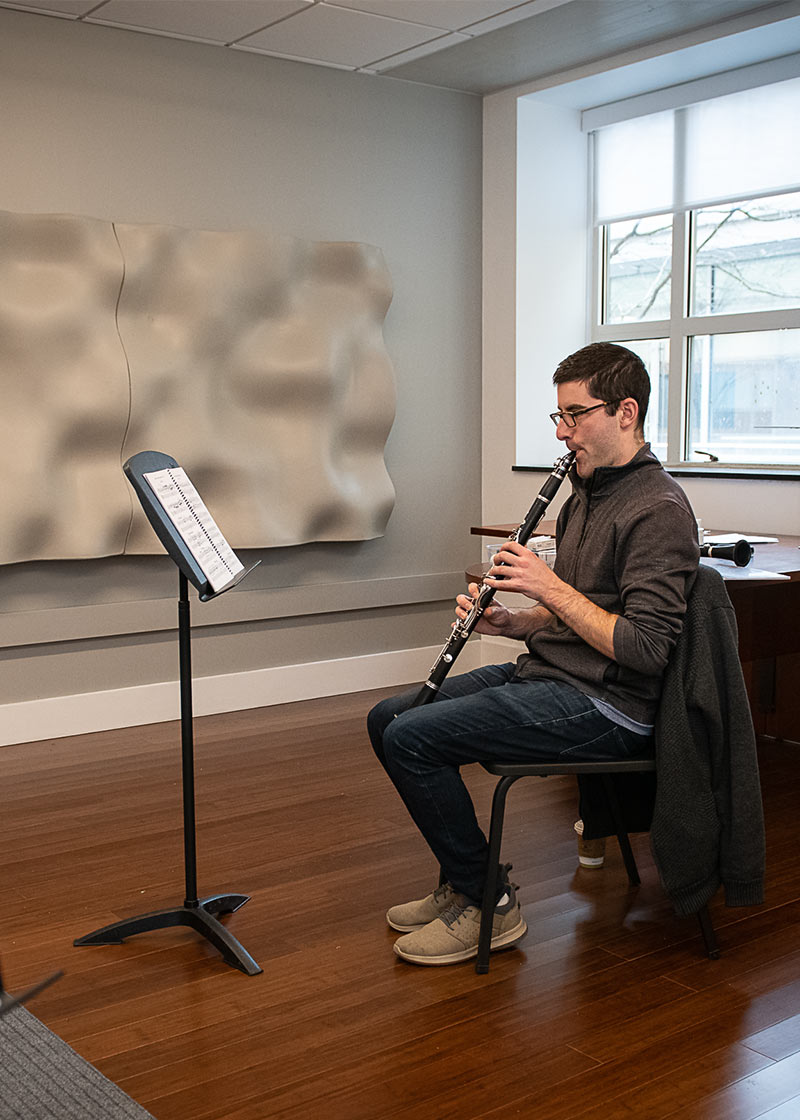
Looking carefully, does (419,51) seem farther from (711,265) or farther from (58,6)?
(711,265)

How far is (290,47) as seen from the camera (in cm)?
462

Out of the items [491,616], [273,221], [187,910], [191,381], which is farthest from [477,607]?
[273,221]

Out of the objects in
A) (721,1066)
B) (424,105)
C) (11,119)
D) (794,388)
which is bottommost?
(721,1066)

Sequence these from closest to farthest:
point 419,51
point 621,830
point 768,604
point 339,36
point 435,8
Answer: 1. point 621,830
2. point 768,604
3. point 435,8
4. point 339,36
5. point 419,51

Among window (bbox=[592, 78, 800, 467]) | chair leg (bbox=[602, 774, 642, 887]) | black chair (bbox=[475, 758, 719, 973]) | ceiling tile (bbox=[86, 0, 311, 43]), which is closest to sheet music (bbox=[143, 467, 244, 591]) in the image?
black chair (bbox=[475, 758, 719, 973])

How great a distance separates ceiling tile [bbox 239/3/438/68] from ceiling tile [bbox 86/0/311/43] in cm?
8

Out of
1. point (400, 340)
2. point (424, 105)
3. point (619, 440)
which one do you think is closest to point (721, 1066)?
point (619, 440)

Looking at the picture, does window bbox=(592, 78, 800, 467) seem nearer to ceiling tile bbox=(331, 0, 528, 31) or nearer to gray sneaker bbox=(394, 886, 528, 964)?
ceiling tile bbox=(331, 0, 528, 31)

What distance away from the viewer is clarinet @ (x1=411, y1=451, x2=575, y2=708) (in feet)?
8.58

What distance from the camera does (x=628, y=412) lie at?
254 centimetres

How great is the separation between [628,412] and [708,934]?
1.15 meters

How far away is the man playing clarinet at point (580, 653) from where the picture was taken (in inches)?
94.5

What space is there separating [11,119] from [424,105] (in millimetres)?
1880

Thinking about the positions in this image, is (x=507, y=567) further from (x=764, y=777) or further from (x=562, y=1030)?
(x=764, y=777)
